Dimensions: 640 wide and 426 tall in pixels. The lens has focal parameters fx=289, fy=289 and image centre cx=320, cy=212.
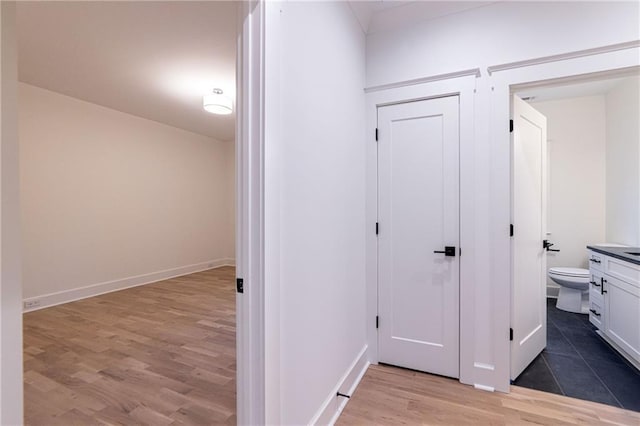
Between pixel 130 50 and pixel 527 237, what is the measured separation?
3831 mm

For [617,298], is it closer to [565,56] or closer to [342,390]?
[565,56]

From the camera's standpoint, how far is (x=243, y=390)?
1.17 metres

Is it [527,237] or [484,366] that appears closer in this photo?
[484,366]

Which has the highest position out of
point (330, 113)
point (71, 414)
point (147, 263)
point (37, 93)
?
point (37, 93)

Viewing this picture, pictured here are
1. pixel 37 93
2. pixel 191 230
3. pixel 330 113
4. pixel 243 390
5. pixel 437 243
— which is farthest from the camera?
pixel 191 230

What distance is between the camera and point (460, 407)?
1.82 metres

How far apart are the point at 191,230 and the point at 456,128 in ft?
16.5

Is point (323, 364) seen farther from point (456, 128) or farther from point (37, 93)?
point (37, 93)

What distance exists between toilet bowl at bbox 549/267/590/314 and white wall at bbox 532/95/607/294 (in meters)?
0.52

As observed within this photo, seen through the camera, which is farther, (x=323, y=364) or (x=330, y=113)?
(x=330, y=113)

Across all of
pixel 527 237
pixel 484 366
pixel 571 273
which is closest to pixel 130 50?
pixel 527 237

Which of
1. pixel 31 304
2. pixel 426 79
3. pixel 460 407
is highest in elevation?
pixel 426 79

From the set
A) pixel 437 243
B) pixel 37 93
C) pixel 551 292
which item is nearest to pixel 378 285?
pixel 437 243

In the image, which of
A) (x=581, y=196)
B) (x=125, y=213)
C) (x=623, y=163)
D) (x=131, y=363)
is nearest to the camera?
(x=131, y=363)
